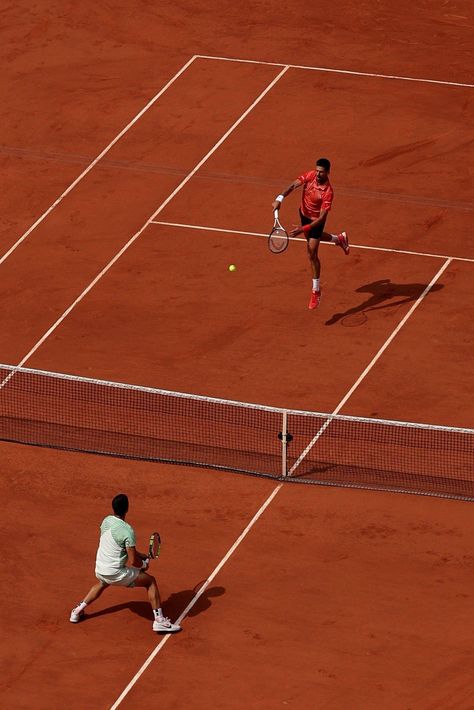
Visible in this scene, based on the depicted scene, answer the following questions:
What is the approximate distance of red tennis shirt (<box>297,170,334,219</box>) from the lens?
25359mm

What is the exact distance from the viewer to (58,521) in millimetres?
21922

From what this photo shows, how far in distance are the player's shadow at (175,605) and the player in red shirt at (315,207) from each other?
263 inches

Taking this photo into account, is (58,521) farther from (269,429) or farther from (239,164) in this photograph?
(239,164)

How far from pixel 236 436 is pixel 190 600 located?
154 inches

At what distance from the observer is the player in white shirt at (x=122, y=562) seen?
19.2 meters

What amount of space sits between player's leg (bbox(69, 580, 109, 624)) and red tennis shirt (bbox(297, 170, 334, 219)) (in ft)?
25.7

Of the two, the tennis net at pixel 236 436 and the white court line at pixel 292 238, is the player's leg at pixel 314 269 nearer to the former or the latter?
the white court line at pixel 292 238

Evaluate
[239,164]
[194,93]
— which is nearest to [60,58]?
[194,93]

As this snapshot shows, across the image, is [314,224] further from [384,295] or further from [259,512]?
[259,512]

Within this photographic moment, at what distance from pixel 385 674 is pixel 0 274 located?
12.0 metres

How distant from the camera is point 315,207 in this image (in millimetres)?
25797

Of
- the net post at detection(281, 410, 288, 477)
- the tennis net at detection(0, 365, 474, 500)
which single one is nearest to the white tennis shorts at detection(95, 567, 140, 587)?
the tennis net at detection(0, 365, 474, 500)

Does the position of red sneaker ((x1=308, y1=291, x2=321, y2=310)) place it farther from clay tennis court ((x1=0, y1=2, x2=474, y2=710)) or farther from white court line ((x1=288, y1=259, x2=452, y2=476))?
white court line ((x1=288, y1=259, x2=452, y2=476))

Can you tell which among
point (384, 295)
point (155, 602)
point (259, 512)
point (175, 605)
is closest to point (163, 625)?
point (155, 602)
